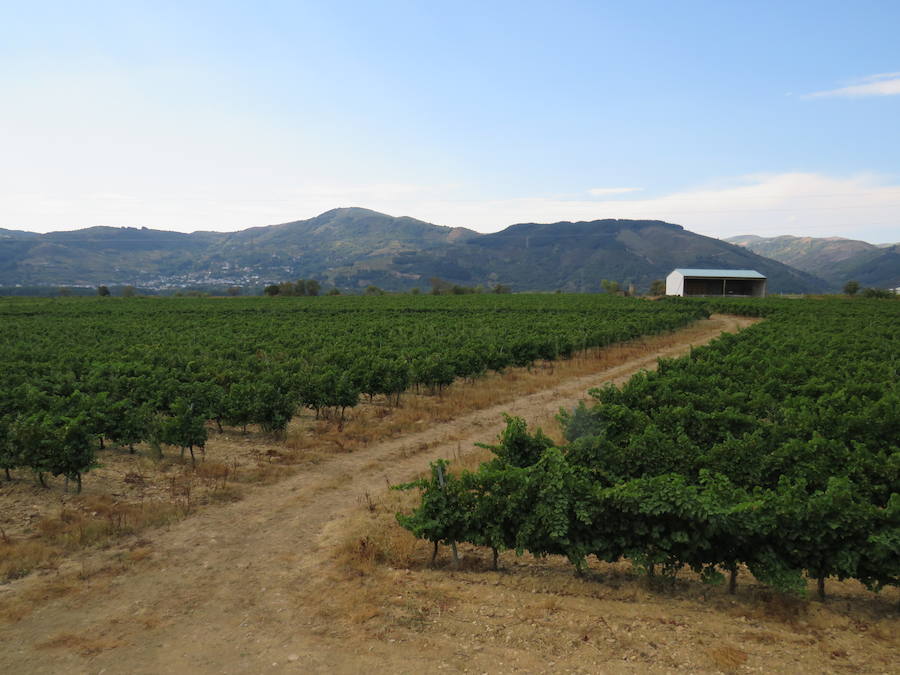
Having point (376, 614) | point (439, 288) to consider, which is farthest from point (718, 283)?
point (376, 614)

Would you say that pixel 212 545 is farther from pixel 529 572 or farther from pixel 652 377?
pixel 652 377

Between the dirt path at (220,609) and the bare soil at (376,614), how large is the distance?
3 centimetres

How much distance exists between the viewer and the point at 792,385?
56.2 ft

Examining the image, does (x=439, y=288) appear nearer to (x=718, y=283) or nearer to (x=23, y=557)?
(x=718, y=283)

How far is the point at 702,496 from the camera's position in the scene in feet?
26.1

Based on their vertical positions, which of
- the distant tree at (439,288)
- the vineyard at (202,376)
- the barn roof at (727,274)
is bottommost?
the vineyard at (202,376)

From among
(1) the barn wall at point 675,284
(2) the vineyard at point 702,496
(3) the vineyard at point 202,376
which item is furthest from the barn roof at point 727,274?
(2) the vineyard at point 702,496

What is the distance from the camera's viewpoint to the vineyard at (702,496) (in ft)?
25.1

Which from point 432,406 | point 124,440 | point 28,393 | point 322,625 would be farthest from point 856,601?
point 28,393

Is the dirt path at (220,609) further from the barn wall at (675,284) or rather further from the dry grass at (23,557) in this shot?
the barn wall at (675,284)

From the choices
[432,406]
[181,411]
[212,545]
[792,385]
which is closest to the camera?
[212,545]

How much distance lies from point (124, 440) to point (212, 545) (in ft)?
20.6

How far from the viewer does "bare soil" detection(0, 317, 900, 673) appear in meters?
6.92

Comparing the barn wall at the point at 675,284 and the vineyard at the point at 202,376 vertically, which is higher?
the barn wall at the point at 675,284
